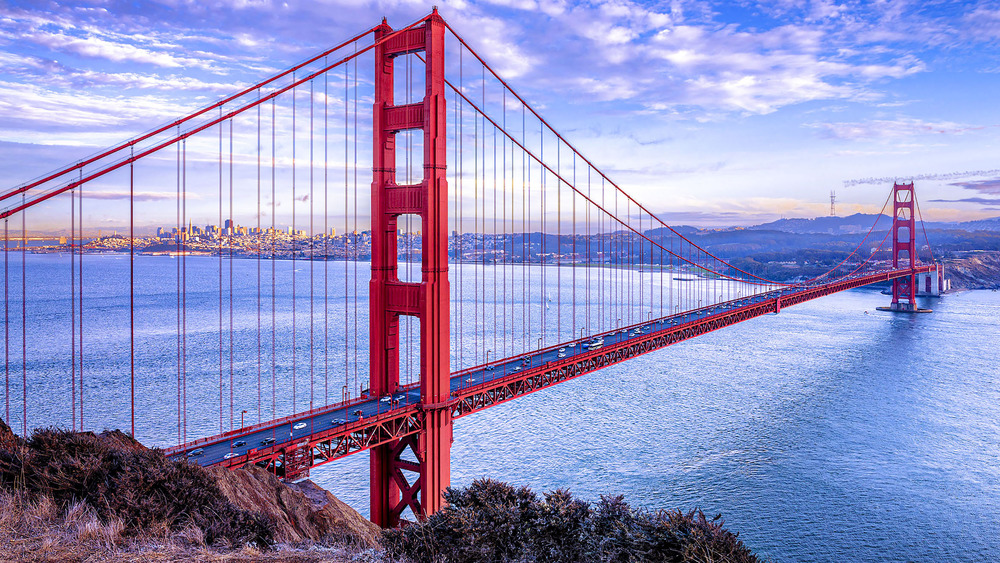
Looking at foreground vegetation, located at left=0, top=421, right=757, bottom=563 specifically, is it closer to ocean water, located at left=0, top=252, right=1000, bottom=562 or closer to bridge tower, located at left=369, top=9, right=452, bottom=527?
ocean water, located at left=0, top=252, right=1000, bottom=562

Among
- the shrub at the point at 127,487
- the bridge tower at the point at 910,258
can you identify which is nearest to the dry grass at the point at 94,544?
the shrub at the point at 127,487

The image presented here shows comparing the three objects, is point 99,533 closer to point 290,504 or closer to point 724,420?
point 290,504

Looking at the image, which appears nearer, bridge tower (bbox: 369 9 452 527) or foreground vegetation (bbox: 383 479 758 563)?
foreground vegetation (bbox: 383 479 758 563)

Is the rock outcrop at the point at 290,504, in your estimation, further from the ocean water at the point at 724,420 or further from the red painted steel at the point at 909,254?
the red painted steel at the point at 909,254

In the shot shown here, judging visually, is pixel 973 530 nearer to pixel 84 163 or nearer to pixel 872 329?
pixel 84 163

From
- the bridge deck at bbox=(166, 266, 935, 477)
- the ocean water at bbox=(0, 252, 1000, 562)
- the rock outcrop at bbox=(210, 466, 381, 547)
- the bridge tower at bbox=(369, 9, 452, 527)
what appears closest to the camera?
the rock outcrop at bbox=(210, 466, 381, 547)

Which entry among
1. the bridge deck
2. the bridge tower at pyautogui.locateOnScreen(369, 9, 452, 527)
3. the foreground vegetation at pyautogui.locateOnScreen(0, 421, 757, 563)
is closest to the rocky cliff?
the bridge deck

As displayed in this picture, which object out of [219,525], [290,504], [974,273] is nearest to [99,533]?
[219,525]

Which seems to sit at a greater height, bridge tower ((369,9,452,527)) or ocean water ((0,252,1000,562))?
bridge tower ((369,9,452,527))
